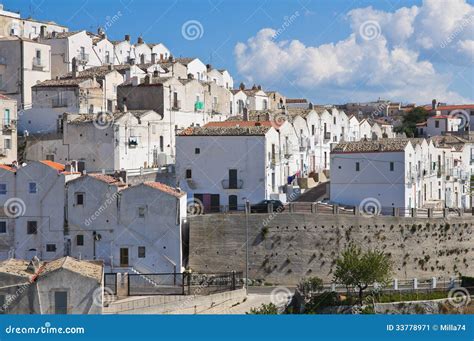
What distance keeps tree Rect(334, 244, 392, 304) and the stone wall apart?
2.51m

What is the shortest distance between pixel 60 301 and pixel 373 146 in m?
21.1

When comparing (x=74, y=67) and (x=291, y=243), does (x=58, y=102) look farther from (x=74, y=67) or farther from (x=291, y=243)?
(x=291, y=243)

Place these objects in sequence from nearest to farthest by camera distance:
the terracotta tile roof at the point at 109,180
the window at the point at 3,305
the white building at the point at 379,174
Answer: the window at the point at 3,305
the terracotta tile roof at the point at 109,180
the white building at the point at 379,174

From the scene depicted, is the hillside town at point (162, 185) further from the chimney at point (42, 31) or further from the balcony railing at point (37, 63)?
the chimney at point (42, 31)

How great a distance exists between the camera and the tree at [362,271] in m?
39.6

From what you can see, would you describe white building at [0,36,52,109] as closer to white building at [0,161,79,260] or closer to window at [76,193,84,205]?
white building at [0,161,79,260]

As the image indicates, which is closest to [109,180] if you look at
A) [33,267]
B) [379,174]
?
[33,267]

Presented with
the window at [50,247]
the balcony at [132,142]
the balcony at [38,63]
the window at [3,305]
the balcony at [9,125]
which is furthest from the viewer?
the balcony at [38,63]

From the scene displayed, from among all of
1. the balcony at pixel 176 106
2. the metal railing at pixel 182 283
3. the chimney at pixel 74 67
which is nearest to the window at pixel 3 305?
the metal railing at pixel 182 283

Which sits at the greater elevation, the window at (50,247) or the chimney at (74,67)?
the chimney at (74,67)

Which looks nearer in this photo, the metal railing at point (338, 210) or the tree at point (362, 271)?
the tree at point (362, 271)

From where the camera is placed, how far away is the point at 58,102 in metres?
54.8

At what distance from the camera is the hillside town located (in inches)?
1646

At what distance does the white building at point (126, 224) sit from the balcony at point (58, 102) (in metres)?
12.4
